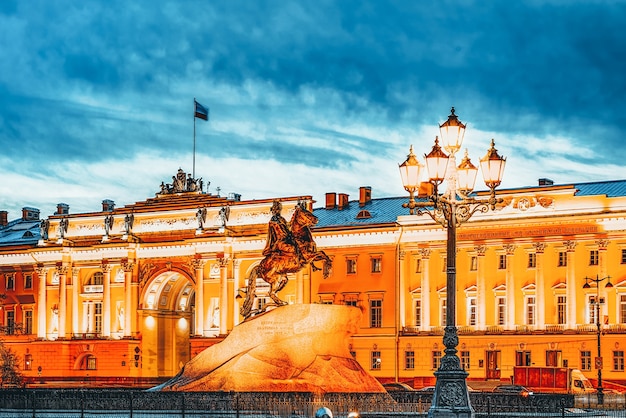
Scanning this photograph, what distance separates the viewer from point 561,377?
65.1 meters

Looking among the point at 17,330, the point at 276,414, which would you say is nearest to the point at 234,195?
the point at 17,330

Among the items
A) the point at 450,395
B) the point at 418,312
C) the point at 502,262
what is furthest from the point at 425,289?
the point at 450,395

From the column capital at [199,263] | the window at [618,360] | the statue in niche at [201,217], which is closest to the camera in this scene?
the window at [618,360]

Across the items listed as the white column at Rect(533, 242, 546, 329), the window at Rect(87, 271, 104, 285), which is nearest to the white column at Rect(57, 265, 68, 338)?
the window at Rect(87, 271, 104, 285)

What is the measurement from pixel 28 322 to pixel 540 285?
129 feet

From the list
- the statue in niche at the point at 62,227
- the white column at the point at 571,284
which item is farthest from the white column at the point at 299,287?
the statue in niche at the point at 62,227

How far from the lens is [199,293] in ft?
296

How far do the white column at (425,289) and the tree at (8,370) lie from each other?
2541cm

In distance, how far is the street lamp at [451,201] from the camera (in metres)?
26.4

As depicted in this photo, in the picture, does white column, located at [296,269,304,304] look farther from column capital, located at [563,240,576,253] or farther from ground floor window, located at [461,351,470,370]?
column capital, located at [563,240,576,253]

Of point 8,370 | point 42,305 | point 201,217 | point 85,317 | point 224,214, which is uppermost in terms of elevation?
point 224,214

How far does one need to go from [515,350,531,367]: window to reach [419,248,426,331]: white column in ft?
20.9

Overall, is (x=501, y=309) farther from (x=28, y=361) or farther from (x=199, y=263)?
(x=28, y=361)

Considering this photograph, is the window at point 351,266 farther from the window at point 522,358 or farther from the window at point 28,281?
the window at point 28,281
